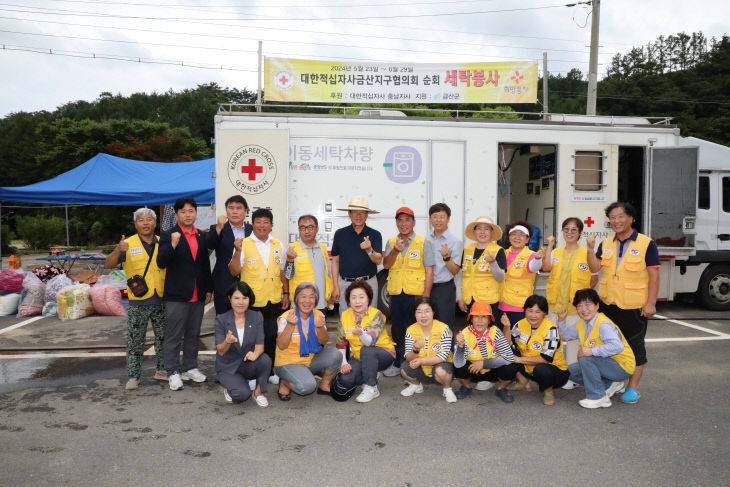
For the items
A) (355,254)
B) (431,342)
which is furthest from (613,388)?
(355,254)

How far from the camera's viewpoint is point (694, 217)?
7.28m

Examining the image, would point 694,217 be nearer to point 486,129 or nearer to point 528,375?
point 486,129

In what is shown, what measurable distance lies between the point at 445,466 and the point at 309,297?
1749 mm

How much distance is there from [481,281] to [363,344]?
1.20 m

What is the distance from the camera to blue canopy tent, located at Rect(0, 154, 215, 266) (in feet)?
33.5

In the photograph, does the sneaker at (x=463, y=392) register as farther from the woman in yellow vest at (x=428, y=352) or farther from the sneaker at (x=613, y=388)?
the sneaker at (x=613, y=388)

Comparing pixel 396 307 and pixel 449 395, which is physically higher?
pixel 396 307

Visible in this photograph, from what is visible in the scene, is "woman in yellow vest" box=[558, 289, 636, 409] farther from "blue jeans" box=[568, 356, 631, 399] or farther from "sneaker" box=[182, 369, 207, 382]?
"sneaker" box=[182, 369, 207, 382]

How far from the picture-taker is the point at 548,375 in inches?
161

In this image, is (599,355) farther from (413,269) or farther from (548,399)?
(413,269)

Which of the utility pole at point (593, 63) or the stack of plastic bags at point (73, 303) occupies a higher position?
the utility pole at point (593, 63)

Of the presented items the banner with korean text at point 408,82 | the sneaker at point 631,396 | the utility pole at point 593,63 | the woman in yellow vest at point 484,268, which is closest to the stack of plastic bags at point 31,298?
the banner with korean text at point 408,82

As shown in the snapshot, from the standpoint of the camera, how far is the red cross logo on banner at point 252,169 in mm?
6480

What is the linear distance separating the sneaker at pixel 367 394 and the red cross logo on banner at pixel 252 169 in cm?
333
